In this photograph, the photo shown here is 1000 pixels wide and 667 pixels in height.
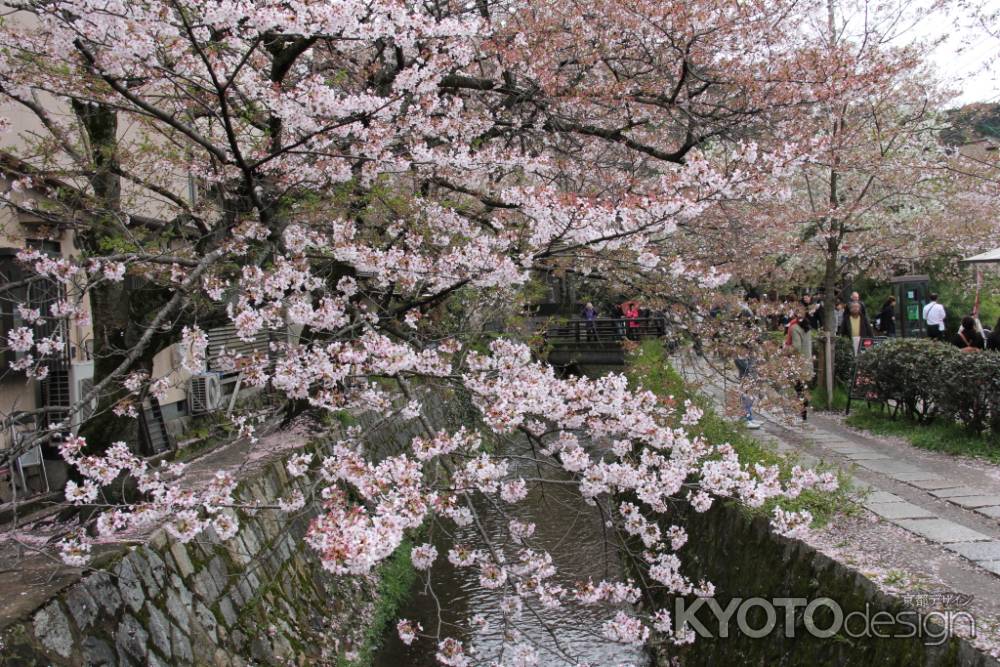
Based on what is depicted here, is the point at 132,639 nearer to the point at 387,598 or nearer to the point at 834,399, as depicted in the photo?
the point at 387,598

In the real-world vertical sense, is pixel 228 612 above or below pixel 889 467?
below

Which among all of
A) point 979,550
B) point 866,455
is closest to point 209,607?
point 979,550

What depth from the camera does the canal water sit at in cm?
695

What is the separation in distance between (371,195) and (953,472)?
6.43 metres

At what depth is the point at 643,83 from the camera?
23.2ft

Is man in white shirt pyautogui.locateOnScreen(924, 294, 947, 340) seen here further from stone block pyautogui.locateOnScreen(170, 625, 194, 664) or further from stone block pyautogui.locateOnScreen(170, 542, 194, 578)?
stone block pyautogui.locateOnScreen(170, 625, 194, 664)

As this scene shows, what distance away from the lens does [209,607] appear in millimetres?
5336

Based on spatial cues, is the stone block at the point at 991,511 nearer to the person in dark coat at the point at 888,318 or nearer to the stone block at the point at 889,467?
the stone block at the point at 889,467

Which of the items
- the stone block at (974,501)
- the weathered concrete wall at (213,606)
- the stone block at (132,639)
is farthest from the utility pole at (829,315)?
the stone block at (132,639)

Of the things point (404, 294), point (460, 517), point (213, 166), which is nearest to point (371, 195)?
point (404, 294)

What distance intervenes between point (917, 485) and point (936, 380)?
7.24 ft

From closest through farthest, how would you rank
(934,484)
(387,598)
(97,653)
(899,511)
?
(97,653) → (899,511) → (934,484) → (387,598)

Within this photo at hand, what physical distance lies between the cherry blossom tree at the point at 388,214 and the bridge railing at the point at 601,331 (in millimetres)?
10504

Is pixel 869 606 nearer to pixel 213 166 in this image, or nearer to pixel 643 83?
pixel 643 83
